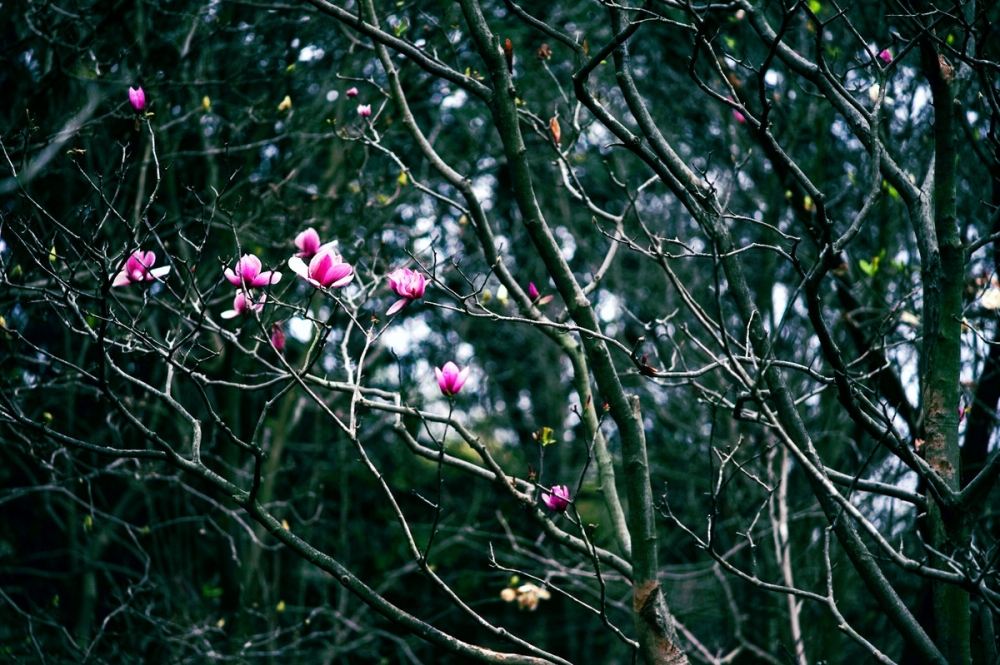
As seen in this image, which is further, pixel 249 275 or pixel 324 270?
pixel 249 275

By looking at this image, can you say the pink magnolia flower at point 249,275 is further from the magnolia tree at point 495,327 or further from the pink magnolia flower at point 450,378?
the pink magnolia flower at point 450,378

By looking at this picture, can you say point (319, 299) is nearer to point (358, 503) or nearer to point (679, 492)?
point (358, 503)

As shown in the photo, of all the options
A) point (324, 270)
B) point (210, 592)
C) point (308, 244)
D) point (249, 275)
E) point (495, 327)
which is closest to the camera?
point (324, 270)

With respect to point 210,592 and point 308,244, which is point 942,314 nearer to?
point 308,244

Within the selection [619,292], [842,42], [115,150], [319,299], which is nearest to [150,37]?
[115,150]

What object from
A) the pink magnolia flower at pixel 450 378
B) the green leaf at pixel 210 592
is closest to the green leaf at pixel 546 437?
the pink magnolia flower at pixel 450 378

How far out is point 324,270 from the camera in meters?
1.87

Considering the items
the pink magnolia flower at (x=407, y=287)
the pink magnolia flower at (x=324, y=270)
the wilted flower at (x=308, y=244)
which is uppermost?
the wilted flower at (x=308, y=244)

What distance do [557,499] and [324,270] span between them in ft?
2.73

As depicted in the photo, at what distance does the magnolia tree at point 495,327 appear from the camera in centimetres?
201

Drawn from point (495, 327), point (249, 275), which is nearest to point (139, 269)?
point (249, 275)

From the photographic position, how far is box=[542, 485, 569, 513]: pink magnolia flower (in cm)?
209

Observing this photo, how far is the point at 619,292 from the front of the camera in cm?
560

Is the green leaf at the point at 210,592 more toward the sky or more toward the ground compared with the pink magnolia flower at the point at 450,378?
more toward the ground
